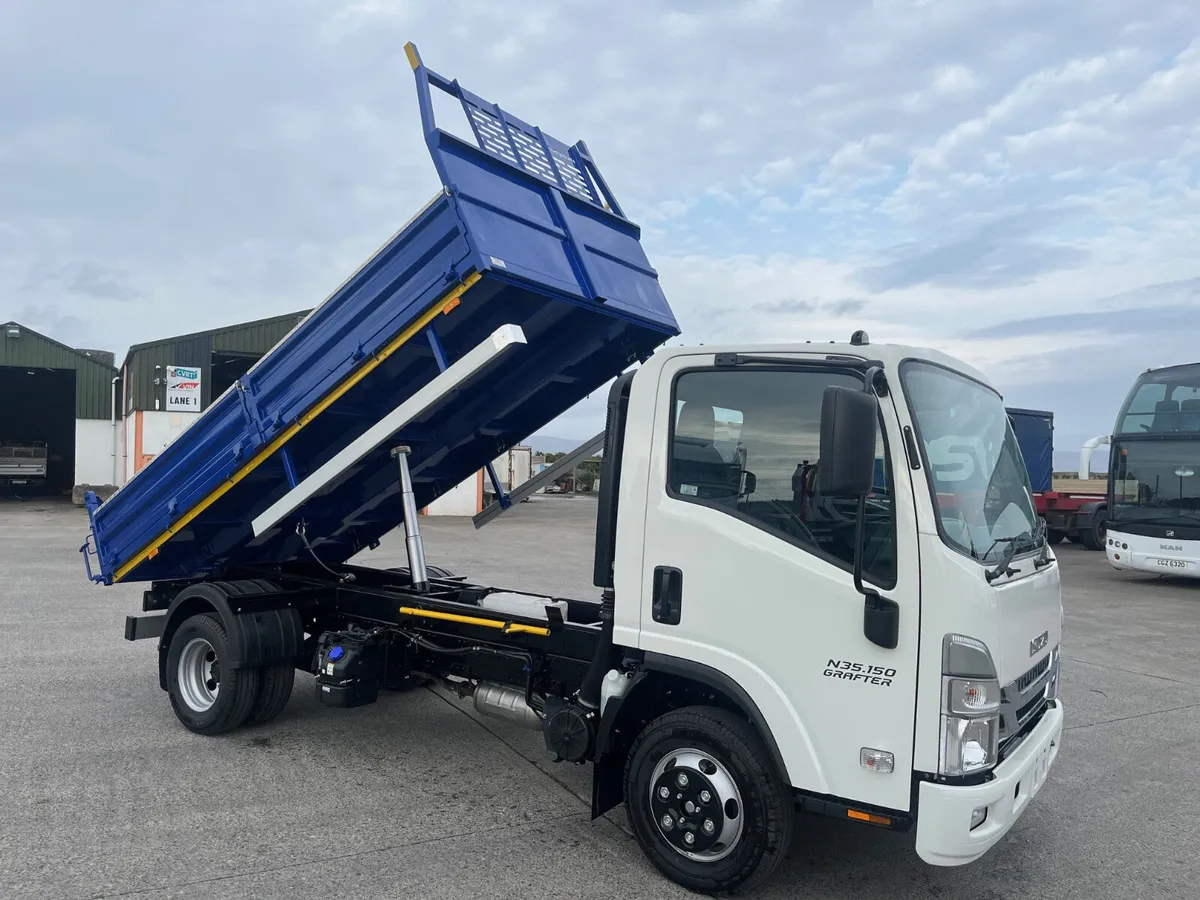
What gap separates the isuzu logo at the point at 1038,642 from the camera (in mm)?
3533

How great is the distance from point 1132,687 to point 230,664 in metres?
7.02

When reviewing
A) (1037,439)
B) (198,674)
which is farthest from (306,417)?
(1037,439)

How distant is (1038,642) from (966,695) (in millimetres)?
750

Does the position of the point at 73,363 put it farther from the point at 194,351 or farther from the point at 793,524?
the point at 793,524

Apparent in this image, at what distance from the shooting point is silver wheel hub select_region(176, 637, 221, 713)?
5.63 metres

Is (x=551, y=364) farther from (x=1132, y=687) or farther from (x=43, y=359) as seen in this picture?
(x=43, y=359)

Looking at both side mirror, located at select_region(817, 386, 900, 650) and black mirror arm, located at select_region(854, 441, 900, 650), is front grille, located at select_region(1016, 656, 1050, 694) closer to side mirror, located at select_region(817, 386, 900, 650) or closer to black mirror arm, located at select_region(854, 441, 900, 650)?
black mirror arm, located at select_region(854, 441, 900, 650)

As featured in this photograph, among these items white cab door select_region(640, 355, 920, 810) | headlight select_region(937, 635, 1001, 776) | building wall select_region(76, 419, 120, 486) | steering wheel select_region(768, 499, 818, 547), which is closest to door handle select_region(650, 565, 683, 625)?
white cab door select_region(640, 355, 920, 810)

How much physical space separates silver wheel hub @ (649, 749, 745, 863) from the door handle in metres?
0.55

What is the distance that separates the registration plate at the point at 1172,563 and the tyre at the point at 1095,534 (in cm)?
762

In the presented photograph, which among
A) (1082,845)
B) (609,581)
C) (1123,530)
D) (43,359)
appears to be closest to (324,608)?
(609,581)

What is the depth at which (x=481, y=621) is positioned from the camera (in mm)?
4797

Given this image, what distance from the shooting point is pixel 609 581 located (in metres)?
3.92

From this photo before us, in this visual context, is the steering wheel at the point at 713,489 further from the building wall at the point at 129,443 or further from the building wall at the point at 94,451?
the building wall at the point at 94,451
